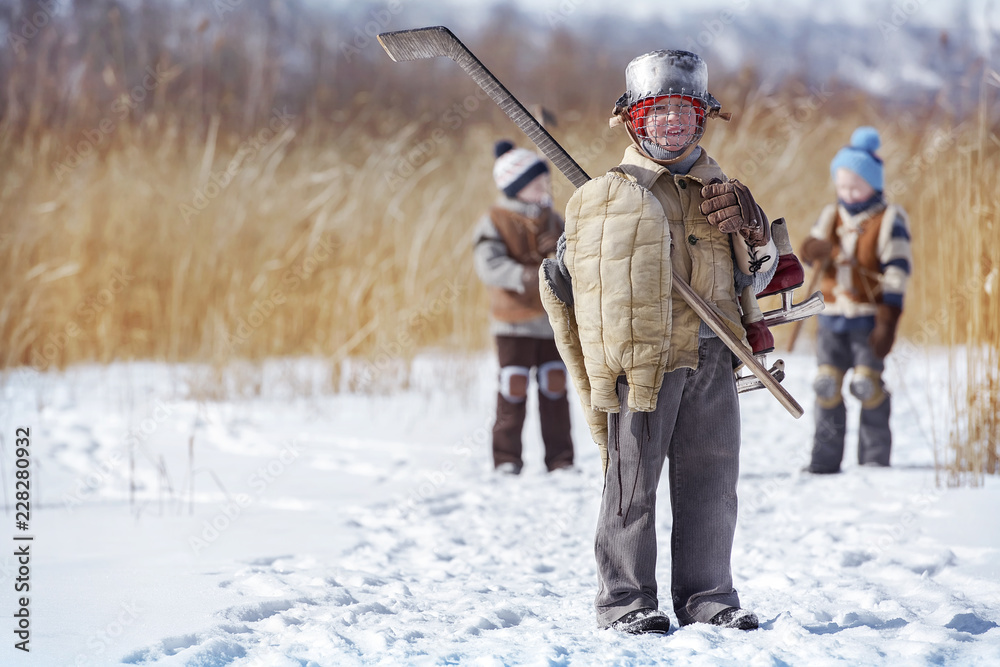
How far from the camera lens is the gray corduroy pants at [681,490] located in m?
2.47

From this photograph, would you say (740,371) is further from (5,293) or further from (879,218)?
(5,293)

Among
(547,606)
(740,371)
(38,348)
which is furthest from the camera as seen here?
(38,348)

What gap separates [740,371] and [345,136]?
7.07m

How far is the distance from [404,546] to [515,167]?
6.37 feet

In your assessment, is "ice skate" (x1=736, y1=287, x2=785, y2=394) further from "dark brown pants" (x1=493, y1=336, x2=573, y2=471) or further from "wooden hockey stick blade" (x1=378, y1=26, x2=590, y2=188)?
"dark brown pants" (x1=493, y1=336, x2=573, y2=471)

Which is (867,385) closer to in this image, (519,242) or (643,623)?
(519,242)

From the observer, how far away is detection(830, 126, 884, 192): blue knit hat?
4.51 meters

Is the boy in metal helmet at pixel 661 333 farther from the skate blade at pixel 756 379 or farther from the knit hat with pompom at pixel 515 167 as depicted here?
the knit hat with pompom at pixel 515 167

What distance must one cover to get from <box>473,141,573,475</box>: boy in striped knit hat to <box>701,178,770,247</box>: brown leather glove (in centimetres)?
222

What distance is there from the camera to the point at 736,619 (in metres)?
2.45

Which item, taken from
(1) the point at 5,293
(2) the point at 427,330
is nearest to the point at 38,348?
(1) the point at 5,293

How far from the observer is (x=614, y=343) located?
7.74 feet

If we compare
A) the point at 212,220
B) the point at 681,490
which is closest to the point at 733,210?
the point at 681,490

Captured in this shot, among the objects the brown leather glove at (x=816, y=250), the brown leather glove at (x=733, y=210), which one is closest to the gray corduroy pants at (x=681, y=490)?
the brown leather glove at (x=733, y=210)
